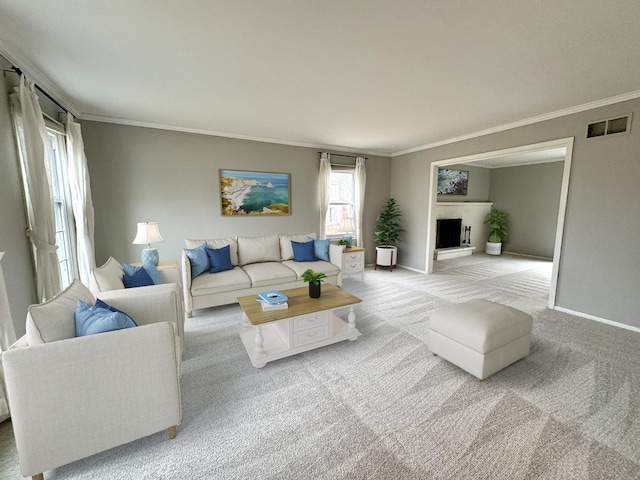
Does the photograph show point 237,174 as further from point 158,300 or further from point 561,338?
point 561,338

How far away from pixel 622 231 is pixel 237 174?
5246 millimetres

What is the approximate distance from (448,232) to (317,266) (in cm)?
491

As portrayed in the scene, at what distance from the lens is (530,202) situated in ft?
24.0

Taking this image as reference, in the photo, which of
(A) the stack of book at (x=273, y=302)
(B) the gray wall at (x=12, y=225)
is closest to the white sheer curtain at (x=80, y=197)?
(B) the gray wall at (x=12, y=225)

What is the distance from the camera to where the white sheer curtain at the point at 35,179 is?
85.1 inches

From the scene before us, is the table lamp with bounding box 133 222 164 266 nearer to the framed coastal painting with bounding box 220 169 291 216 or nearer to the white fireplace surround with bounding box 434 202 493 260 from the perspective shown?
the framed coastal painting with bounding box 220 169 291 216

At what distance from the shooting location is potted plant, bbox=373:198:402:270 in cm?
575

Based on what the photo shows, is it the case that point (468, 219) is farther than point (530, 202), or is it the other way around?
point (468, 219)

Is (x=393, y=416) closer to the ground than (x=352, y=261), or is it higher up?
closer to the ground

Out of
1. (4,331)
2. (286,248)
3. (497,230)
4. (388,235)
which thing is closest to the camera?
(4,331)

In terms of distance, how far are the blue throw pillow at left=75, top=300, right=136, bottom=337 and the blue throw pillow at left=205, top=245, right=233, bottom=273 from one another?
2.06 metres

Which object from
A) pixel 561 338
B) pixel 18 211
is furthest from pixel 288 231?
pixel 561 338

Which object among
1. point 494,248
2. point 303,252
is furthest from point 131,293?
point 494,248

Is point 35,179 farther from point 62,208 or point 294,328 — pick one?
point 294,328
